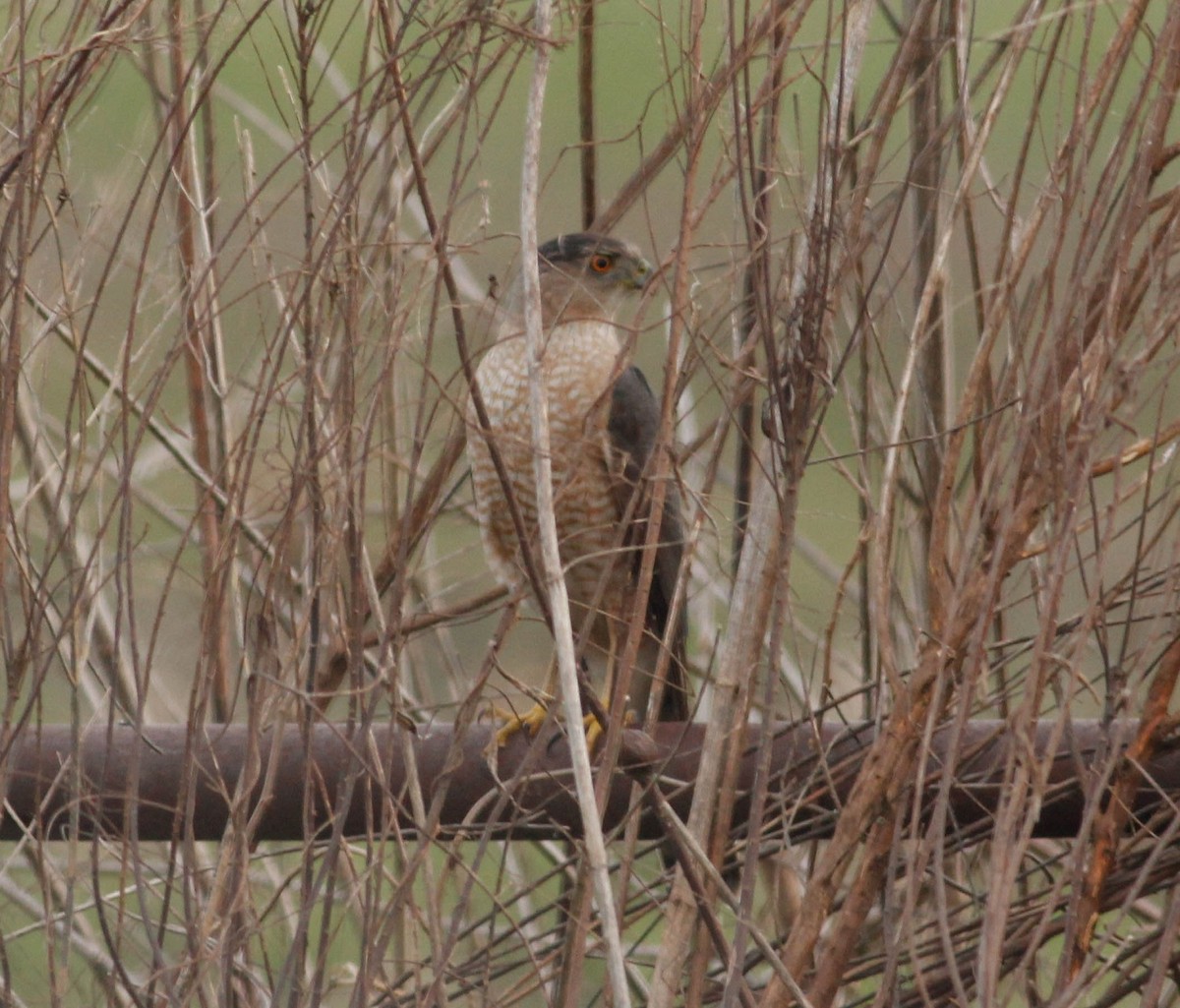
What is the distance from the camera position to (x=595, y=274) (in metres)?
3.55

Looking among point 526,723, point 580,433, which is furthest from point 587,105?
point 526,723

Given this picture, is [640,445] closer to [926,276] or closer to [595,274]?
[595,274]

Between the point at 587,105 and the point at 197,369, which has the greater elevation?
the point at 587,105

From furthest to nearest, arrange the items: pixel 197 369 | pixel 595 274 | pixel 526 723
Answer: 1. pixel 595 274
2. pixel 197 369
3. pixel 526 723

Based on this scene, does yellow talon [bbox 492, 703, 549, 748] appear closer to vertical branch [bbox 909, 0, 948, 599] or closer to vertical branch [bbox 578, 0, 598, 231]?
vertical branch [bbox 909, 0, 948, 599]

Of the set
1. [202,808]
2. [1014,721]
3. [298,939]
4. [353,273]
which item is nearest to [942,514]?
[1014,721]

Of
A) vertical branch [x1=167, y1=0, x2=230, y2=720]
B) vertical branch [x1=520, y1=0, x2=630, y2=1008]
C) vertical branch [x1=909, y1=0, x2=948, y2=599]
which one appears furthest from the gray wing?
vertical branch [x1=520, y1=0, x2=630, y2=1008]

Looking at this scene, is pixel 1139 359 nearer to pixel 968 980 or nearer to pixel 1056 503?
pixel 1056 503

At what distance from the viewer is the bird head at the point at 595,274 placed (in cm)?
342

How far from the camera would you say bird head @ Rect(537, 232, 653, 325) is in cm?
342

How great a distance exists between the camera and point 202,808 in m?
2.00

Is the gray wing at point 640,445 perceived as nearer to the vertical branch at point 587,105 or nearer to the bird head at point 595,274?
the bird head at point 595,274

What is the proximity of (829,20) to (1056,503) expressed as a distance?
1.81 feet

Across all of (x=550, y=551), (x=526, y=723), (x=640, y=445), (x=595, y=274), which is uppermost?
(x=595, y=274)
